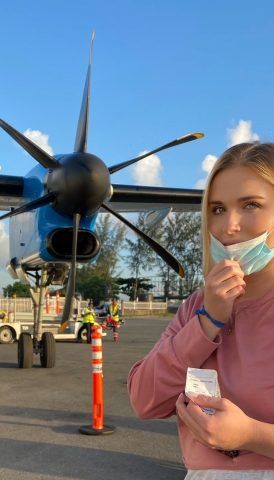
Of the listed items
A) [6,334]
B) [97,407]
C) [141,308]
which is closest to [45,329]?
[6,334]

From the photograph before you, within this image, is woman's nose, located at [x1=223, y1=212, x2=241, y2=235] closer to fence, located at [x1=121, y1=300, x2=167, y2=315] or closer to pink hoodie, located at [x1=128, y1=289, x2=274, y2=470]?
pink hoodie, located at [x1=128, y1=289, x2=274, y2=470]

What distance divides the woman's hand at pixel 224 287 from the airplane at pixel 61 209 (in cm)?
608

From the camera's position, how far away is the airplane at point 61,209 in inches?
288

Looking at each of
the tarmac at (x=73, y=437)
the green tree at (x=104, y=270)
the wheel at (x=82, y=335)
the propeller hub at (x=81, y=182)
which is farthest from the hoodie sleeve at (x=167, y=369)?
the green tree at (x=104, y=270)

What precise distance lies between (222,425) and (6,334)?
52.7 ft

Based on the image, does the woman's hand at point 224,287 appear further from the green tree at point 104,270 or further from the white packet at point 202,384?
the green tree at point 104,270

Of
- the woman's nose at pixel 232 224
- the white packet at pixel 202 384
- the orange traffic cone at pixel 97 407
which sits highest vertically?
the woman's nose at pixel 232 224

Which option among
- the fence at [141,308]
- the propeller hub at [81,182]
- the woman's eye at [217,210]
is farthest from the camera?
the fence at [141,308]

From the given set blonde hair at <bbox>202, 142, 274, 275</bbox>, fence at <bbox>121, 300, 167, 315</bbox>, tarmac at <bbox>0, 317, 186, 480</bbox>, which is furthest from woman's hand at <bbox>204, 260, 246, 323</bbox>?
fence at <bbox>121, 300, 167, 315</bbox>

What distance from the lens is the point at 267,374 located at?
1.12 meters

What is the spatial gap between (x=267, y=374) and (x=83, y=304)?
99.1 ft

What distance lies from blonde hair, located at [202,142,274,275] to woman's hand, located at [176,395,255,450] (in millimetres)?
395

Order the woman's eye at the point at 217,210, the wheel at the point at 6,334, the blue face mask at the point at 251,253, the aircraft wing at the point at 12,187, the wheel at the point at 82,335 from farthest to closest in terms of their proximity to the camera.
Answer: the wheel at the point at 82,335
the wheel at the point at 6,334
the aircraft wing at the point at 12,187
the woman's eye at the point at 217,210
the blue face mask at the point at 251,253

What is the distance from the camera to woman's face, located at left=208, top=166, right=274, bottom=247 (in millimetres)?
1204
